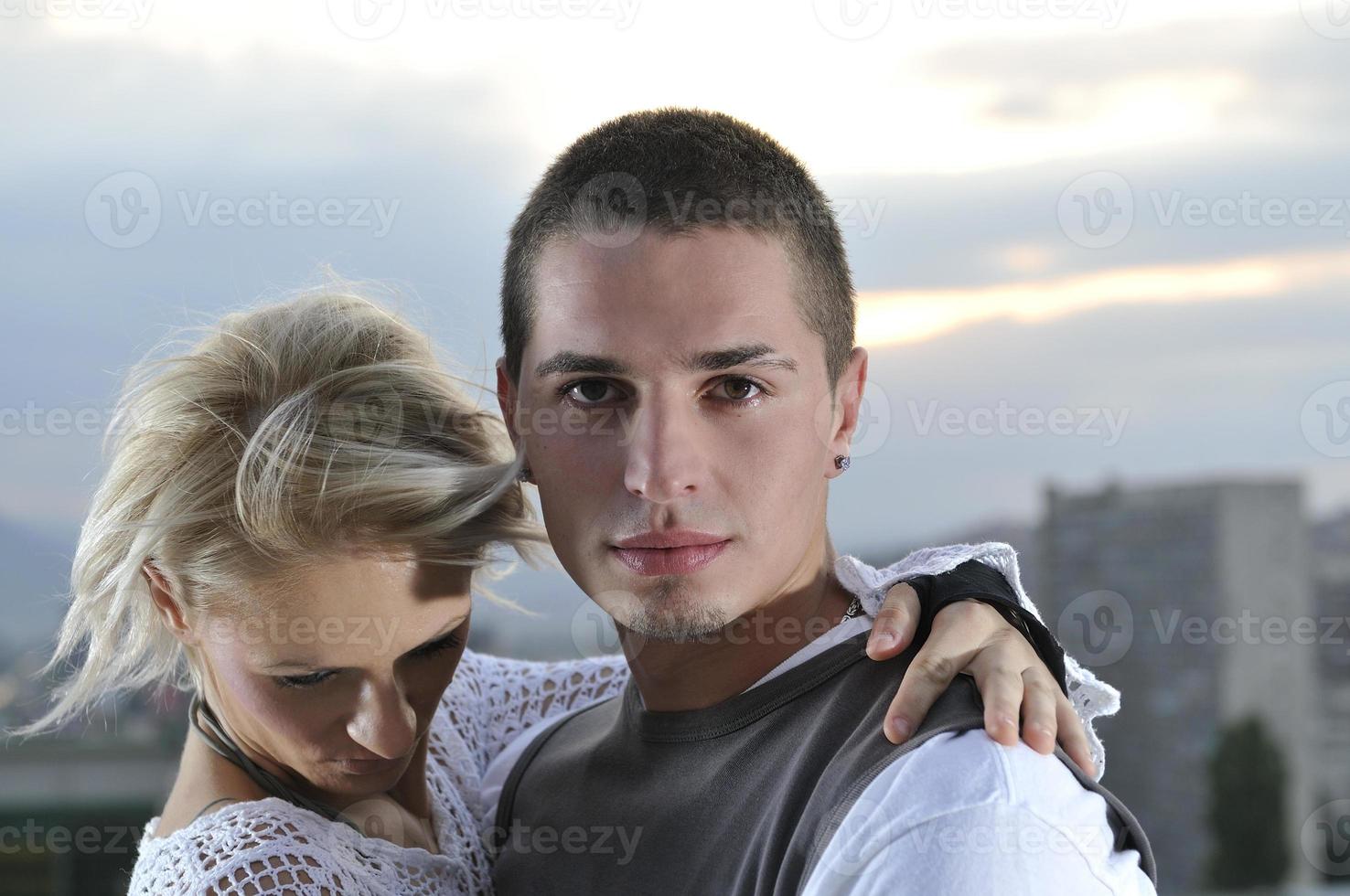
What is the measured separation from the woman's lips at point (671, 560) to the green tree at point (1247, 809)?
1973cm

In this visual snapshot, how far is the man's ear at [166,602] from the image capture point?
4.70 feet

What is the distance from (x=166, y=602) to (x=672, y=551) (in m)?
0.65

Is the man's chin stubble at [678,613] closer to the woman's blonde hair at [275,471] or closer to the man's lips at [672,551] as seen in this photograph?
the man's lips at [672,551]

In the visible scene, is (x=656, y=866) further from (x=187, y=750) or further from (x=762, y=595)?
(x=187, y=750)

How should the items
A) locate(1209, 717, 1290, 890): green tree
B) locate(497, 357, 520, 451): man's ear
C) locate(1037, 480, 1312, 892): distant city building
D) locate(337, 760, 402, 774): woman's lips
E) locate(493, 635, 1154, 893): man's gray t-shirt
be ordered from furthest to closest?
locate(1037, 480, 1312, 892): distant city building < locate(1209, 717, 1290, 890): green tree < locate(497, 357, 520, 451): man's ear < locate(337, 760, 402, 774): woman's lips < locate(493, 635, 1154, 893): man's gray t-shirt

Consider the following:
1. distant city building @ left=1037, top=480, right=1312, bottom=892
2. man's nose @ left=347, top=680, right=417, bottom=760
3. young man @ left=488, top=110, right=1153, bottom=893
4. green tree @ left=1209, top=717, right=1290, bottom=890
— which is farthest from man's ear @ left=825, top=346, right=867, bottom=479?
green tree @ left=1209, top=717, right=1290, bottom=890

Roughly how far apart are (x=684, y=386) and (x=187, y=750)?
0.81m

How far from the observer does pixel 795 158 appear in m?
1.46

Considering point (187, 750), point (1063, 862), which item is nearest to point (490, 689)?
point (187, 750)

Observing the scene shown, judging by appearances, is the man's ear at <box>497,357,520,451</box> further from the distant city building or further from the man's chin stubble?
the distant city building

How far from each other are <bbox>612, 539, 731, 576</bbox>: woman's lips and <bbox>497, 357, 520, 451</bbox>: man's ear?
293 millimetres

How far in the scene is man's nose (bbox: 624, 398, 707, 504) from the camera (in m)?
1.24

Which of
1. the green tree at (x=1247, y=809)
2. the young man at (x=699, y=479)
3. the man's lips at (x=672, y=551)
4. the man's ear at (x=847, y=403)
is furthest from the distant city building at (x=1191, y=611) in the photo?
the man's lips at (x=672, y=551)

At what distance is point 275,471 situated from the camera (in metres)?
1.35
